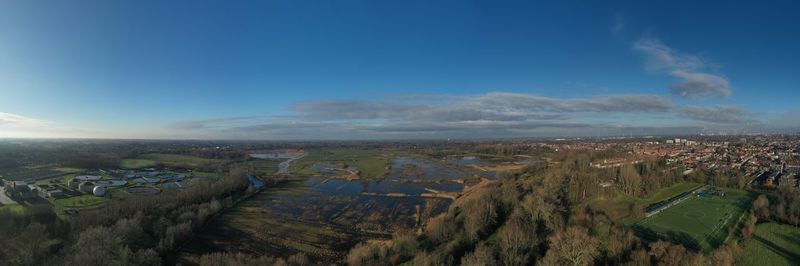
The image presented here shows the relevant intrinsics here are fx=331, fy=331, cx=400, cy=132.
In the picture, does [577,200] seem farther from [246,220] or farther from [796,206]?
[246,220]

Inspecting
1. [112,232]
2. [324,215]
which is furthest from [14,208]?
[324,215]

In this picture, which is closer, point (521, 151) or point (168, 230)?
point (168, 230)

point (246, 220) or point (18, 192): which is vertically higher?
point (18, 192)

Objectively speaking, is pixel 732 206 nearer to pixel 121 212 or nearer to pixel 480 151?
pixel 121 212

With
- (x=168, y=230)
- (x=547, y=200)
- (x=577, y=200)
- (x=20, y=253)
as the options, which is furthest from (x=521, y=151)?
(x=20, y=253)

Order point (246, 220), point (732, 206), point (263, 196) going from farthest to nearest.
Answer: point (263, 196) < point (732, 206) < point (246, 220)

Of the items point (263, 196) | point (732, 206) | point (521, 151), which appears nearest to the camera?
point (732, 206)
